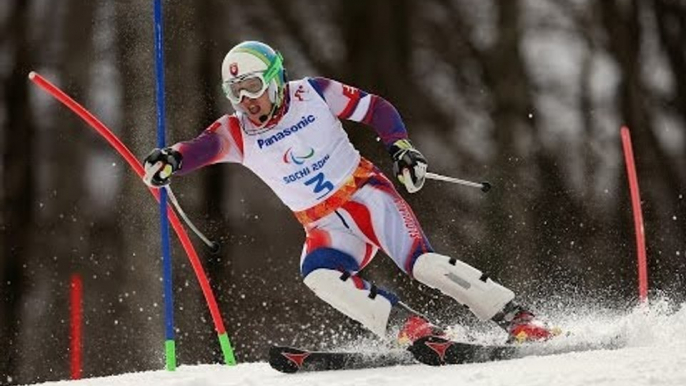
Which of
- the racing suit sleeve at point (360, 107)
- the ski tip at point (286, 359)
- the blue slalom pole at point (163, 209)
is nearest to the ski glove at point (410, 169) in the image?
the racing suit sleeve at point (360, 107)

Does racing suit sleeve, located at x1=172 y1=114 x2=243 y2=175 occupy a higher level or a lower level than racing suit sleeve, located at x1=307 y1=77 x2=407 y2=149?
lower

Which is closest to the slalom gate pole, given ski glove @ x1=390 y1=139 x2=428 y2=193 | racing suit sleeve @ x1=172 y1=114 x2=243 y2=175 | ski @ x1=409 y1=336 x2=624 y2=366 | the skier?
racing suit sleeve @ x1=172 y1=114 x2=243 y2=175

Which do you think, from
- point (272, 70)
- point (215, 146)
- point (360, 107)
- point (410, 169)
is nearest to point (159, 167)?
point (215, 146)

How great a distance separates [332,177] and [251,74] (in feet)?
1.79

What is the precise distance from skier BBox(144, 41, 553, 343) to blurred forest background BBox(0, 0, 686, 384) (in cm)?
835

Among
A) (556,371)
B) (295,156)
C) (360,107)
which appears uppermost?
(360,107)

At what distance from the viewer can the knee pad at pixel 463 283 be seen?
530 cm

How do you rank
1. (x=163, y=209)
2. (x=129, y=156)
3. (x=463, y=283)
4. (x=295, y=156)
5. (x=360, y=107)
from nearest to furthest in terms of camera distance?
(x=463, y=283) < (x=295, y=156) < (x=360, y=107) < (x=163, y=209) < (x=129, y=156)

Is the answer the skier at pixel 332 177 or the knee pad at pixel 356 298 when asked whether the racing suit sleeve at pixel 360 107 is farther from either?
the knee pad at pixel 356 298

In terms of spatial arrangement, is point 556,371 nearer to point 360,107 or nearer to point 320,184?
point 320,184

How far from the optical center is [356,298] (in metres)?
5.22

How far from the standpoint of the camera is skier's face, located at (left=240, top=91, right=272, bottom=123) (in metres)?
5.36

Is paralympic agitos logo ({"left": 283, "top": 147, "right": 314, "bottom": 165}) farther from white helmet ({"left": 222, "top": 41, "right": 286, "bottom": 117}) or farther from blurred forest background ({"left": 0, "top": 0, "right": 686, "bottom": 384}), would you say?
blurred forest background ({"left": 0, "top": 0, "right": 686, "bottom": 384})

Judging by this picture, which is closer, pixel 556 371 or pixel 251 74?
pixel 556 371
